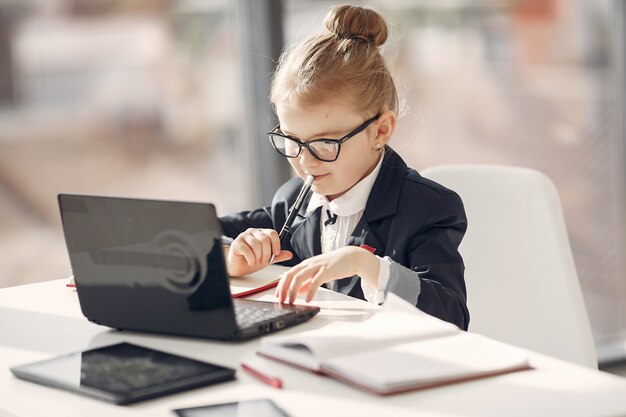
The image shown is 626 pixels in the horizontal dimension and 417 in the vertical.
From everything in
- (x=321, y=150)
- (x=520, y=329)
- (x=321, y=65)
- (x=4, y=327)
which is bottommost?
(x=520, y=329)

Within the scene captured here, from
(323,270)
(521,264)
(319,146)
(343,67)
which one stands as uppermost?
(343,67)

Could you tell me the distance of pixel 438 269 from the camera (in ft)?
5.35

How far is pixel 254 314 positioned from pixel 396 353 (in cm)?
29

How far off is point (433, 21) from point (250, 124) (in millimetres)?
673

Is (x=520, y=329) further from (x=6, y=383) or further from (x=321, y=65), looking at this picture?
(x=6, y=383)

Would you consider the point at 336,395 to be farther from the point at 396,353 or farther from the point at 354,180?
the point at 354,180

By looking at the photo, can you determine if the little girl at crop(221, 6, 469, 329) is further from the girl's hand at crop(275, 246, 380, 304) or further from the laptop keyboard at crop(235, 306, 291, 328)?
the laptop keyboard at crop(235, 306, 291, 328)

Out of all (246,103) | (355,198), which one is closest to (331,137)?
(355,198)

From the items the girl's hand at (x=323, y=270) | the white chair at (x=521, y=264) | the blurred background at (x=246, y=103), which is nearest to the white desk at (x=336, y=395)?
the girl's hand at (x=323, y=270)

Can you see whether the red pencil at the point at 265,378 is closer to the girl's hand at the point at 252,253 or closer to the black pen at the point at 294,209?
the girl's hand at the point at 252,253

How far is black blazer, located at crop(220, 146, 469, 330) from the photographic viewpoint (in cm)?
156

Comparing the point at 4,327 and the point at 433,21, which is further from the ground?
the point at 433,21

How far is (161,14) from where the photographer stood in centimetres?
273

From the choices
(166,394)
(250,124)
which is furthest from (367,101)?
(250,124)
